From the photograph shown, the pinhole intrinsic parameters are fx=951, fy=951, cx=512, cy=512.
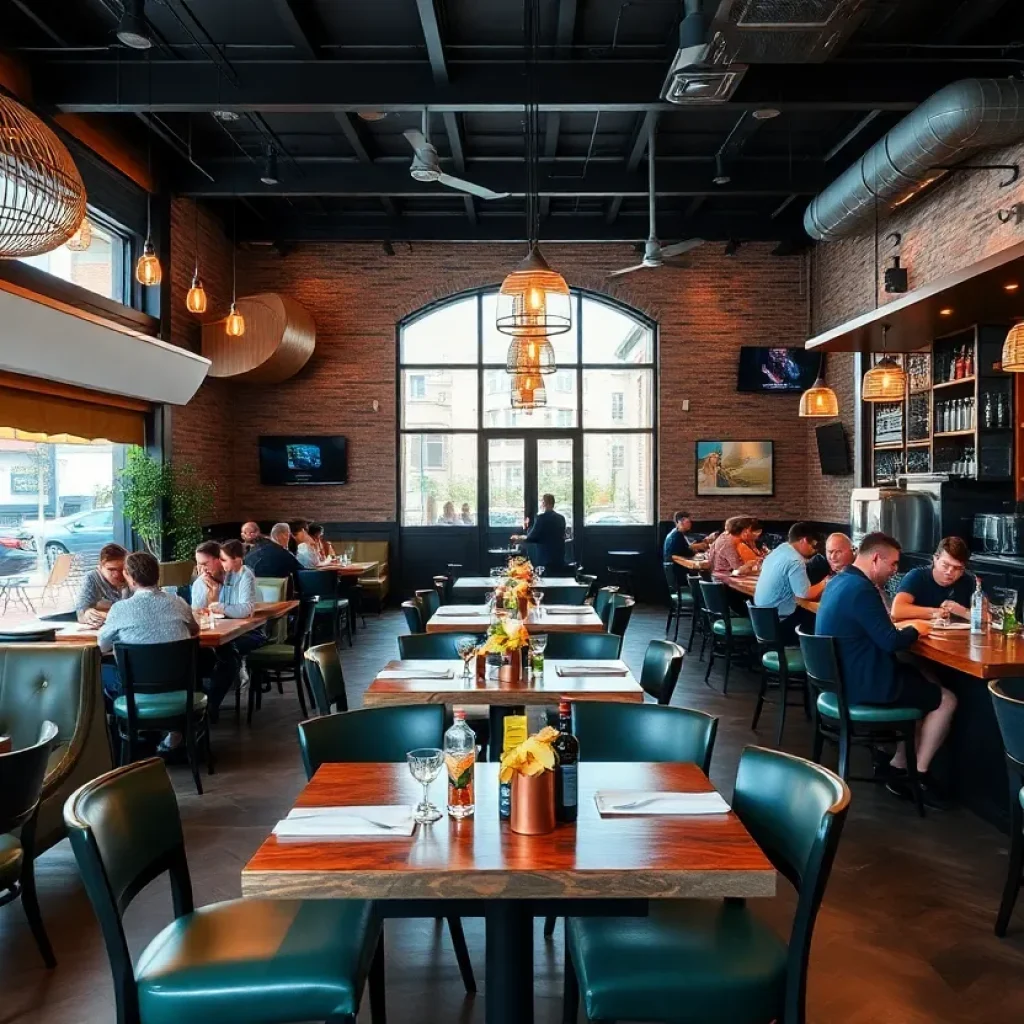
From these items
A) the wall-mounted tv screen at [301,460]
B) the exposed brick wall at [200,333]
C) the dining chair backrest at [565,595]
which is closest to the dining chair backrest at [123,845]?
the dining chair backrest at [565,595]

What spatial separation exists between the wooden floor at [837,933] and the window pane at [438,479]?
8224 millimetres

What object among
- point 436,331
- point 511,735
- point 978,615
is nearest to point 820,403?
point 978,615

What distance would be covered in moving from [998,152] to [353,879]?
26.3 feet

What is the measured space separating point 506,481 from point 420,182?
459cm

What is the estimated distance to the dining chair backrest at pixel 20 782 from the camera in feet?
8.80

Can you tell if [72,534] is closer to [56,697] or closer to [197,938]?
[56,697]

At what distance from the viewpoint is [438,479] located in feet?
43.7

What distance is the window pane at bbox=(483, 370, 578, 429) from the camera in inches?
524

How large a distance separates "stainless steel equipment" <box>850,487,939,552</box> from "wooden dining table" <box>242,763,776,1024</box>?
6.76m

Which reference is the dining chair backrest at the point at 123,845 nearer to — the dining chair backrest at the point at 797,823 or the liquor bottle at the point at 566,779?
the liquor bottle at the point at 566,779

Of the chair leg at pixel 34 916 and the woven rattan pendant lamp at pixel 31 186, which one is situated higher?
the woven rattan pendant lamp at pixel 31 186

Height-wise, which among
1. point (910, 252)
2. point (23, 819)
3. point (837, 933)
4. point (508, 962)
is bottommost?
point (837, 933)

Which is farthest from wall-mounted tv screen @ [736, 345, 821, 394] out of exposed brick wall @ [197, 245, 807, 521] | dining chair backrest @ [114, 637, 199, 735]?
dining chair backrest @ [114, 637, 199, 735]

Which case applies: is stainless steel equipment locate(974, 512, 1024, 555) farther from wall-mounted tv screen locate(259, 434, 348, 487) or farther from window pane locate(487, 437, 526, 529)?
wall-mounted tv screen locate(259, 434, 348, 487)
